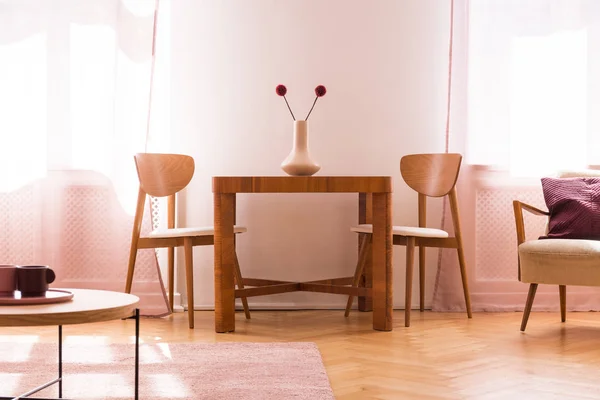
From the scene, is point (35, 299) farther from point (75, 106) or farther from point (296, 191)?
point (75, 106)

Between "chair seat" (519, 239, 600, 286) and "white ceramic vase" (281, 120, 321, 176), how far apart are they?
3.57ft

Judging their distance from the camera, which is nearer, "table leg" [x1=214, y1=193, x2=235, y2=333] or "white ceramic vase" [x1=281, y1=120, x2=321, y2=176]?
"table leg" [x1=214, y1=193, x2=235, y2=333]

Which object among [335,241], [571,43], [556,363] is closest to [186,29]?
[335,241]

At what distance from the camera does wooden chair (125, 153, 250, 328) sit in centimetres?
354

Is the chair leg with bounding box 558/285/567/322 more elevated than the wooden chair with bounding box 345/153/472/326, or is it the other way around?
the wooden chair with bounding box 345/153/472/326

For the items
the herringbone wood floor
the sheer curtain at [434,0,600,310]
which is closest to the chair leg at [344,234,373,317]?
the herringbone wood floor

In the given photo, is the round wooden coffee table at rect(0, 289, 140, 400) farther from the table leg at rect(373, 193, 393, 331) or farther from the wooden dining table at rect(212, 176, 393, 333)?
the table leg at rect(373, 193, 393, 331)

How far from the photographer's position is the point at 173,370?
256 cm

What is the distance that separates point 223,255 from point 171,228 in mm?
729

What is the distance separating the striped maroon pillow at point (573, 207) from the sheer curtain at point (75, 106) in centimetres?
220

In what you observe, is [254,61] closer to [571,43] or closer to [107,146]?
[107,146]

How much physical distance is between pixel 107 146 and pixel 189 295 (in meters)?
1.03

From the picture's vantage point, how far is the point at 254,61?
421 centimetres

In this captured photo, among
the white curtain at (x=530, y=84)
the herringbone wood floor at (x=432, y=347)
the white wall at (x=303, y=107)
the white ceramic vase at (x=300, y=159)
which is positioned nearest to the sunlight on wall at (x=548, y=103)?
the white curtain at (x=530, y=84)
